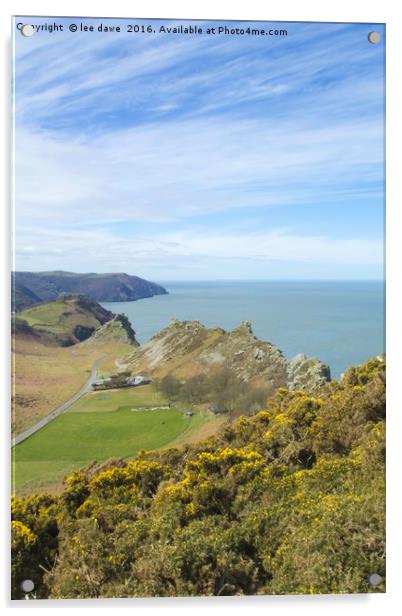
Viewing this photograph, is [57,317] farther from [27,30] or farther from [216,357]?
[27,30]

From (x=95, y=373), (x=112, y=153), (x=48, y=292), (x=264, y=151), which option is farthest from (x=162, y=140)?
(x=95, y=373)

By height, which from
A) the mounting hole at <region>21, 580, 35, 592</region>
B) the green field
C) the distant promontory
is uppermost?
the distant promontory

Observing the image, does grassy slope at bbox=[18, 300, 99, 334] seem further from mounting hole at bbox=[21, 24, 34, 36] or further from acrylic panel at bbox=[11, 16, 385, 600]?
mounting hole at bbox=[21, 24, 34, 36]

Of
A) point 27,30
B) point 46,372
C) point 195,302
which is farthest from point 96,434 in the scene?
point 27,30

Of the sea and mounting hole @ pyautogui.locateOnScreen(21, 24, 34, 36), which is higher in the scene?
mounting hole @ pyautogui.locateOnScreen(21, 24, 34, 36)

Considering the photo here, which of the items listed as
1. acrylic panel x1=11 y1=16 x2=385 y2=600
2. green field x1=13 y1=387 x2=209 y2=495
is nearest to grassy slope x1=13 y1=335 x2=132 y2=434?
acrylic panel x1=11 y1=16 x2=385 y2=600
